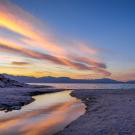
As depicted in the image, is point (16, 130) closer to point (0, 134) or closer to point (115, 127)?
point (0, 134)

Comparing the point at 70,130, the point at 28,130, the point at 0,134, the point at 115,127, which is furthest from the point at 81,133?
the point at 0,134

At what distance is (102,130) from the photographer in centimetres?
1814

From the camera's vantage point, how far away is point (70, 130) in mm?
18453

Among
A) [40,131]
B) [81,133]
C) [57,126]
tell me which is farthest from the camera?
[57,126]

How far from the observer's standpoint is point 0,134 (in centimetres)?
1817

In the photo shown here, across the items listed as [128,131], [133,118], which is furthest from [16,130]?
[133,118]

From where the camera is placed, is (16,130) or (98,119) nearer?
(16,130)

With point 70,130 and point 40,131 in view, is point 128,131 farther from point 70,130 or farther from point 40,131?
point 40,131

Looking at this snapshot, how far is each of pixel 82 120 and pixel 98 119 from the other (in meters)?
1.47

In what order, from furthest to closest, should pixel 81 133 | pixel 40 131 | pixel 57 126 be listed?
pixel 57 126 → pixel 40 131 → pixel 81 133

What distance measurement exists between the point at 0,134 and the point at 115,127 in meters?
8.61

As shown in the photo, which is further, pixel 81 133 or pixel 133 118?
pixel 133 118

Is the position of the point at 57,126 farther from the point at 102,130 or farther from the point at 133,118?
the point at 133,118

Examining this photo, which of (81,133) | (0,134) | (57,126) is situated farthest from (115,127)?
(0,134)
